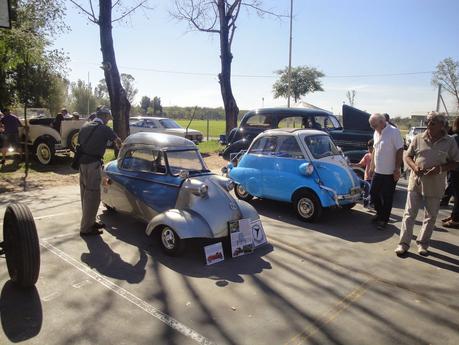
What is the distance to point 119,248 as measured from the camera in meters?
5.28

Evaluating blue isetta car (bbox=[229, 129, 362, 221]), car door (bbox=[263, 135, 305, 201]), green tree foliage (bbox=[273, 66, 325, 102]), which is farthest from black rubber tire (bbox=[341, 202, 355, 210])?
green tree foliage (bbox=[273, 66, 325, 102])

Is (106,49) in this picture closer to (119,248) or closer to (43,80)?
(119,248)

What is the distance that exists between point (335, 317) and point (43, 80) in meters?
35.4

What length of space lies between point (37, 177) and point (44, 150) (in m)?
2.09

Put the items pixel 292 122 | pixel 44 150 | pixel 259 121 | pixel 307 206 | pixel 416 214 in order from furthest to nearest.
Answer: pixel 44 150
pixel 259 121
pixel 292 122
pixel 307 206
pixel 416 214

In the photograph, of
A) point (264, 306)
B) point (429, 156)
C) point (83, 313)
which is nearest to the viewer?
point (83, 313)

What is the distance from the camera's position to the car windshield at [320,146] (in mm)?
7191

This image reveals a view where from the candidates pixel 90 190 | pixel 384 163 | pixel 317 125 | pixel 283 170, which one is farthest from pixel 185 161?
pixel 317 125

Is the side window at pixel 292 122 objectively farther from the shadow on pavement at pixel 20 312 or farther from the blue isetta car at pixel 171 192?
the shadow on pavement at pixel 20 312

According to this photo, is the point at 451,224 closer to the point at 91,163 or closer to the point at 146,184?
the point at 146,184

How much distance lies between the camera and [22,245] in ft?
11.7

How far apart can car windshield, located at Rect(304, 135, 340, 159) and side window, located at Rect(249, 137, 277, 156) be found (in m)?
0.69

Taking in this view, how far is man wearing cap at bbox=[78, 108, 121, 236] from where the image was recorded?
18.4ft

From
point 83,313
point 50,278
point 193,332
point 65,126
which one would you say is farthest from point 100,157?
point 65,126
